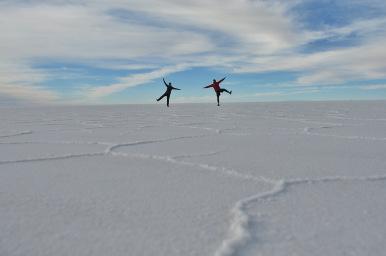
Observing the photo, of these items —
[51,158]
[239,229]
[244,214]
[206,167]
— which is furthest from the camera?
[51,158]

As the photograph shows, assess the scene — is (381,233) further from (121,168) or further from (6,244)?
(121,168)

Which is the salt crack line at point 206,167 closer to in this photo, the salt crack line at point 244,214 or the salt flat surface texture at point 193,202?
the salt flat surface texture at point 193,202

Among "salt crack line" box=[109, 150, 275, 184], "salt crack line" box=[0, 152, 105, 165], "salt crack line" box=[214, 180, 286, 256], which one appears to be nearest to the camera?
"salt crack line" box=[214, 180, 286, 256]

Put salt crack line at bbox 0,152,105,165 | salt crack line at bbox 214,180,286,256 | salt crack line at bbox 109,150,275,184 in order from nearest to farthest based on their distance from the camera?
salt crack line at bbox 214,180,286,256
salt crack line at bbox 109,150,275,184
salt crack line at bbox 0,152,105,165

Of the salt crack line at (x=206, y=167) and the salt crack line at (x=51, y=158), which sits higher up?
the salt crack line at (x=51, y=158)

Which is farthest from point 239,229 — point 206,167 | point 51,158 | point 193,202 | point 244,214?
point 51,158

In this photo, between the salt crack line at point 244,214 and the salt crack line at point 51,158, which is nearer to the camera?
the salt crack line at point 244,214

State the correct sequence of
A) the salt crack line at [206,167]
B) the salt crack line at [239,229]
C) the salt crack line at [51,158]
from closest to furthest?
the salt crack line at [239,229] < the salt crack line at [206,167] < the salt crack line at [51,158]

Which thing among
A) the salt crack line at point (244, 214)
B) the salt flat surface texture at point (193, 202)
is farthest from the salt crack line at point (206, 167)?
the salt crack line at point (244, 214)

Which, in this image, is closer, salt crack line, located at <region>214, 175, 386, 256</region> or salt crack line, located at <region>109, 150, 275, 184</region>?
salt crack line, located at <region>214, 175, 386, 256</region>

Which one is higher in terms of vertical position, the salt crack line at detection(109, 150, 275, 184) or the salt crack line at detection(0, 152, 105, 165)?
the salt crack line at detection(0, 152, 105, 165)

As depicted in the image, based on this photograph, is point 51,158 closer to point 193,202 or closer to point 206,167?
point 206,167

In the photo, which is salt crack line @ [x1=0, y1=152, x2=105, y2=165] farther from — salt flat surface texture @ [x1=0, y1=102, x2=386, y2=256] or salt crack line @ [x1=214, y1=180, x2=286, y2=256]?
salt crack line @ [x1=214, y1=180, x2=286, y2=256]

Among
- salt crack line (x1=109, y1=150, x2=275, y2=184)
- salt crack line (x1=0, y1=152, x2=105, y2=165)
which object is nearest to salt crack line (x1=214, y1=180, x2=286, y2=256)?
salt crack line (x1=109, y1=150, x2=275, y2=184)
